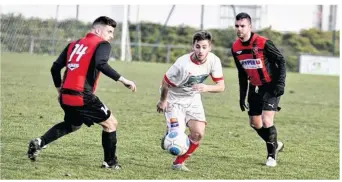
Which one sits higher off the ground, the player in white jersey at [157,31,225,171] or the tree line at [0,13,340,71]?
the player in white jersey at [157,31,225,171]

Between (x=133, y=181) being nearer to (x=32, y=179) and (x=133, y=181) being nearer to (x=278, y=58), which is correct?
(x=32, y=179)

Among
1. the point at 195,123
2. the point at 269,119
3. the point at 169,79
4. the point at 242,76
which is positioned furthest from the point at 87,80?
the point at 269,119

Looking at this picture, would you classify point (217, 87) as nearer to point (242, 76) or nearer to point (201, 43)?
point (201, 43)

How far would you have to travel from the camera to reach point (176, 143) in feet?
26.8

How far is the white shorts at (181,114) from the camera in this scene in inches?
329

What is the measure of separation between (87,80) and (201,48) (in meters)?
1.29

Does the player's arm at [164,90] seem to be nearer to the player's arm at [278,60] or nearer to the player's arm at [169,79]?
the player's arm at [169,79]

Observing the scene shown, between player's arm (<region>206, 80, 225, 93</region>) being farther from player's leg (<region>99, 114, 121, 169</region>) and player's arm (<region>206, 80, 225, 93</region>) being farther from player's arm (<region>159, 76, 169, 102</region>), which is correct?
player's leg (<region>99, 114, 121, 169</region>)

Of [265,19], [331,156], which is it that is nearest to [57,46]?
[265,19]

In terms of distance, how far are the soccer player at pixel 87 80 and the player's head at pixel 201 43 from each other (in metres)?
0.93

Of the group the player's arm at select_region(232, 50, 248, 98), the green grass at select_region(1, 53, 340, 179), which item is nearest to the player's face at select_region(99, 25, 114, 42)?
the green grass at select_region(1, 53, 340, 179)

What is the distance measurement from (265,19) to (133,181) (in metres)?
41.0

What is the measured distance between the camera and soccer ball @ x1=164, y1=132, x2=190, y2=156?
815cm

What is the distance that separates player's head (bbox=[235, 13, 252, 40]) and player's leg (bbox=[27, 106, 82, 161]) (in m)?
2.24
